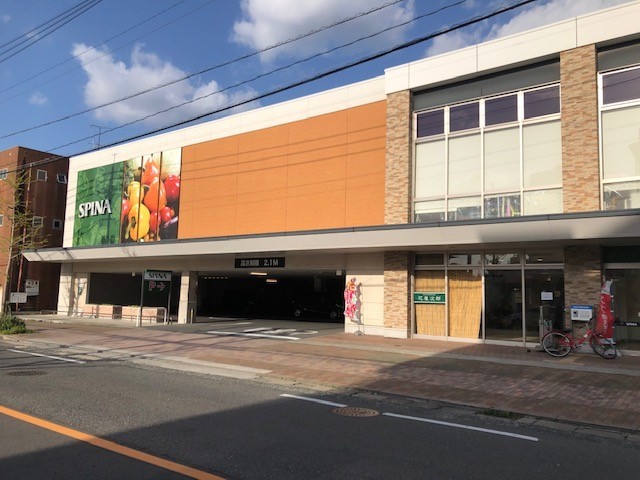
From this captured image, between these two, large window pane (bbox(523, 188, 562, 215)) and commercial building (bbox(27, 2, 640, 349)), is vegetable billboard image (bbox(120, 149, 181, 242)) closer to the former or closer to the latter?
commercial building (bbox(27, 2, 640, 349))

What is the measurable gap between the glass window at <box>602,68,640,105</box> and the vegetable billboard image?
19.3 metres

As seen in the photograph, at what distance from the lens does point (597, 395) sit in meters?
9.06

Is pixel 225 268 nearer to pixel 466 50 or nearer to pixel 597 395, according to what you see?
pixel 466 50

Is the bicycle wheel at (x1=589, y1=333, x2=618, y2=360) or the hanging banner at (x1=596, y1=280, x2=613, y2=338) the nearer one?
the hanging banner at (x1=596, y1=280, x2=613, y2=338)

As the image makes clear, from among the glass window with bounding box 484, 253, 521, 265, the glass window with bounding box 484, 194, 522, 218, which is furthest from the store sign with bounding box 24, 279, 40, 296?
the glass window with bounding box 484, 194, 522, 218

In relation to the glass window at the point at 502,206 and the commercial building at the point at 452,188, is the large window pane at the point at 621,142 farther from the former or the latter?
the glass window at the point at 502,206

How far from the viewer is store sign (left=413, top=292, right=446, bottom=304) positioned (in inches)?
684

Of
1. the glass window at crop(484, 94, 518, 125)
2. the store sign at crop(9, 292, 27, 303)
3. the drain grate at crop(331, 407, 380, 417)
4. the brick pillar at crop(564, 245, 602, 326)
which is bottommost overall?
the drain grate at crop(331, 407, 380, 417)

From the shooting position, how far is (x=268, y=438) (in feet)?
20.1

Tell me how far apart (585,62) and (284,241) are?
11.4 m

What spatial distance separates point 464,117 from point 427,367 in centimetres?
930

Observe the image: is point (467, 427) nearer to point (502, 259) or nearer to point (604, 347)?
point (604, 347)

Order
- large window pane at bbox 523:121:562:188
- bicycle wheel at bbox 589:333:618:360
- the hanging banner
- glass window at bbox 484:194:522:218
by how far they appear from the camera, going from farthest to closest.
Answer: glass window at bbox 484:194:522:218
large window pane at bbox 523:121:562:188
bicycle wheel at bbox 589:333:618:360
the hanging banner

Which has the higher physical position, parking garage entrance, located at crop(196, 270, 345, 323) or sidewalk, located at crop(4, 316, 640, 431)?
parking garage entrance, located at crop(196, 270, 345, 323)
